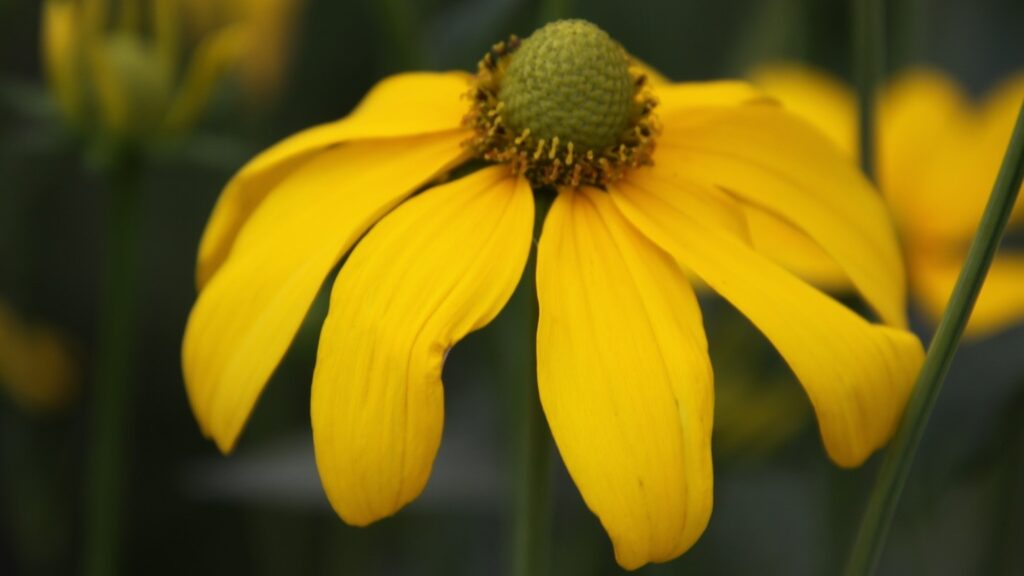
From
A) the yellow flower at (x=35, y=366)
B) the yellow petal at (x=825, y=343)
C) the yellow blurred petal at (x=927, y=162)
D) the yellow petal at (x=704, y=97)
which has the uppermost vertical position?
the yellow petal at (x=704, y=97)

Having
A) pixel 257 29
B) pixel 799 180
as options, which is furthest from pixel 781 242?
pixel 257 29

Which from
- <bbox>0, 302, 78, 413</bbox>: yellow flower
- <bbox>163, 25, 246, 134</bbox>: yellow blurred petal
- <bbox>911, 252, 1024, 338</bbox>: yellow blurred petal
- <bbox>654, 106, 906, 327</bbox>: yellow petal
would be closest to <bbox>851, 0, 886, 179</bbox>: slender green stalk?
<bbox>654, 106, 906, 327</bbox>: yellow petal

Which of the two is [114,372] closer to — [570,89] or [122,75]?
[122,75]

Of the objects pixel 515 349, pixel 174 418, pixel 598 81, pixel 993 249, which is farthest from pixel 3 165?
pixel 993 249

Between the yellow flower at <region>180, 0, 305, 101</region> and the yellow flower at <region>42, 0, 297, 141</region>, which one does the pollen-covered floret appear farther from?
the yellow flower at <region>180, 0, 305, 101</region>

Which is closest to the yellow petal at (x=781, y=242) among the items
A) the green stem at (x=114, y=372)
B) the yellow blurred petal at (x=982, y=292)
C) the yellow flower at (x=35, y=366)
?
the yellow blurred petal at (x=982, y=292)

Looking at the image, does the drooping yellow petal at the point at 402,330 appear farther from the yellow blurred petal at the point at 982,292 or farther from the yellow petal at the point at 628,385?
the yellow blurred petal at the point at 982,292

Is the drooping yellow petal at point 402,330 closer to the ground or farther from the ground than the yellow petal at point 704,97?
closer to the ground
